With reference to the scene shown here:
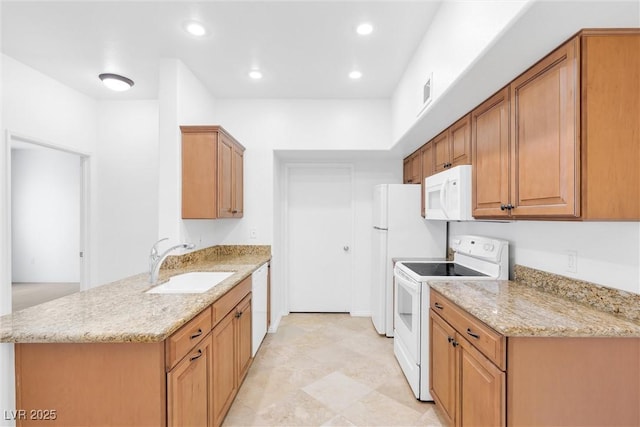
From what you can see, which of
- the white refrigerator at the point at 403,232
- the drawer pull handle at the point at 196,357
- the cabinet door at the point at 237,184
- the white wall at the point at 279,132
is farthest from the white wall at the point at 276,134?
the drawer pull handle at the point at 196,357

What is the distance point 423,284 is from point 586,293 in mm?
895

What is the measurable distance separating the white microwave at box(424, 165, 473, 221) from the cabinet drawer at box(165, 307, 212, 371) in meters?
1.81

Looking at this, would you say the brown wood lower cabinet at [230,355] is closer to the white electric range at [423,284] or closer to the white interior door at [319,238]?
the white electric range at [423,284]

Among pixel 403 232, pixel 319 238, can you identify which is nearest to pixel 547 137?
pixel 403 232

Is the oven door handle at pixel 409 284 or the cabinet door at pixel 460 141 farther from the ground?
the cabinet door at pixel 460 141

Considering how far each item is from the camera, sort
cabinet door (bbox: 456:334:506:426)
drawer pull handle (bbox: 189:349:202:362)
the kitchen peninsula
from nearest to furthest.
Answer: the kitchen peninsula
cabinet door (bbox: 456:334:506:426)
drawer pull handle (bbox: 189:349:202:362)

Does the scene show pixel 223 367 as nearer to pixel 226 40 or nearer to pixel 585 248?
pixel 585 248

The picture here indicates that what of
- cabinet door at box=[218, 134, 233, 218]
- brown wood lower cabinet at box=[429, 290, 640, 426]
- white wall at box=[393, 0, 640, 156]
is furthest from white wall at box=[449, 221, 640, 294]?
cabinet door at box=[218, 134, 233, 218]

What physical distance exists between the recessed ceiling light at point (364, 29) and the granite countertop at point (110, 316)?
203 centimetres

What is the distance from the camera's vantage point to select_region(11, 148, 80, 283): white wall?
227 inches

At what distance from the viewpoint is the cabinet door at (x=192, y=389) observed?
1261 mm

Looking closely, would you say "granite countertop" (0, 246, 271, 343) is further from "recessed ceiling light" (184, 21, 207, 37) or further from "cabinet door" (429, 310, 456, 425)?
"recessed ceiling light" (184, 21, 207, 37)

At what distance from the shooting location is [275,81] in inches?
118

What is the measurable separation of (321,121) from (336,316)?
2551mm
